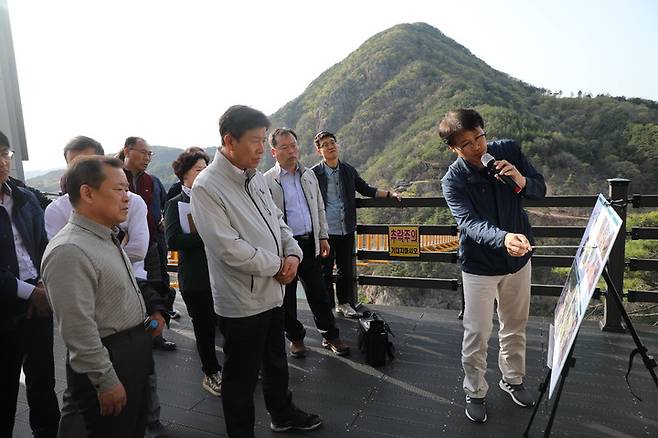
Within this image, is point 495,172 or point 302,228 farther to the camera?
point 302,228

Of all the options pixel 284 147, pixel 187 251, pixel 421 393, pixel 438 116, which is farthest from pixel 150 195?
pixel 438 116

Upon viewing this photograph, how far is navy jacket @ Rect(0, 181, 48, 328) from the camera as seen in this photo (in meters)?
2.04

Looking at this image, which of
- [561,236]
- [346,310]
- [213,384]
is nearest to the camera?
[213,384]

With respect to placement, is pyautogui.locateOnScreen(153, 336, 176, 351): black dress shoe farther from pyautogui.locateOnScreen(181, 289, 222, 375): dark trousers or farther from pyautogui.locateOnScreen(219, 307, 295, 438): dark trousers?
pyautogui.locateOnScreen(219, 307, 295, 438): dark trousers

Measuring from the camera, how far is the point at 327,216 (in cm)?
437

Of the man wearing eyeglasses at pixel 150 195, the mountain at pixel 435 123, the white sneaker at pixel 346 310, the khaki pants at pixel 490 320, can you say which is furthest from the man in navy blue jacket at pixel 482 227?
the mountain at pixel 435 123

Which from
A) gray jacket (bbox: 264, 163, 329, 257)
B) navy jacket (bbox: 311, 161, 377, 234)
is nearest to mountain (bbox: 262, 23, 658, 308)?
navy jacket (bbox: 311, 161, 377, 234)

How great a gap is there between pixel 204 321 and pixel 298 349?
2.98 ft

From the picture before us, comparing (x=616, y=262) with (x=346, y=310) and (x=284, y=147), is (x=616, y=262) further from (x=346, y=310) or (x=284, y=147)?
(x=284, y=147)

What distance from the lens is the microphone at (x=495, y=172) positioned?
93.4 inches

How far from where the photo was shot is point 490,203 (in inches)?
101

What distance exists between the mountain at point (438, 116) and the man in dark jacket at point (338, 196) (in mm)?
22835

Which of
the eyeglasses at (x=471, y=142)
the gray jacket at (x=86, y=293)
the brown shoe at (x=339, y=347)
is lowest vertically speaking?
the brown shoe at (x=339, y=347)

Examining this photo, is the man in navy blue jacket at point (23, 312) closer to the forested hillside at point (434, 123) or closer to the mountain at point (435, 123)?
the forested hillside at point (434, 123)
